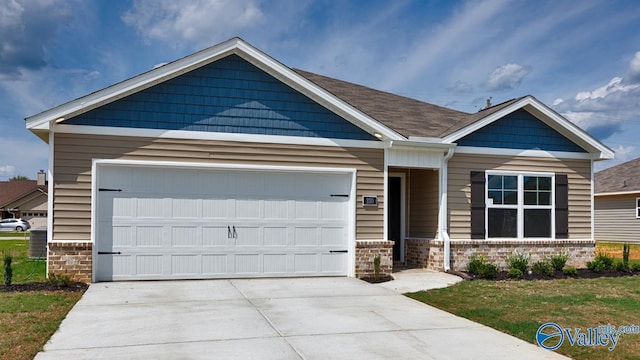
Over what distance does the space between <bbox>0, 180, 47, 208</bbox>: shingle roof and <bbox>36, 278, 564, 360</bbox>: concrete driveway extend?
48.7 m

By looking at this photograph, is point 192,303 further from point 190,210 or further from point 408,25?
point 408,25

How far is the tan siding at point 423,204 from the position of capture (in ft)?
45.0

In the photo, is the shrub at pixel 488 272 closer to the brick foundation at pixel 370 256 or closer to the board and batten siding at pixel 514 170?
the board and batten siding at pixel 514 170

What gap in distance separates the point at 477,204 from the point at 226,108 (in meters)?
6.12

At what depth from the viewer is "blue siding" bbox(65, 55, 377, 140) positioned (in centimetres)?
1134

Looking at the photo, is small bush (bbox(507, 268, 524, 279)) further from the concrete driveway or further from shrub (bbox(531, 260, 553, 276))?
the concrete driveway

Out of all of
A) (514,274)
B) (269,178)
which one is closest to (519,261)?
(514,274)

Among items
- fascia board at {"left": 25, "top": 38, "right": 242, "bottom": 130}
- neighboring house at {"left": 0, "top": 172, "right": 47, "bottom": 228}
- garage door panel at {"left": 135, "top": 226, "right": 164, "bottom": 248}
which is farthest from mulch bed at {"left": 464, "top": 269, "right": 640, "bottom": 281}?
neighboring house at {"left": 0, "top": 172, "right": 47, "bottom": 228}

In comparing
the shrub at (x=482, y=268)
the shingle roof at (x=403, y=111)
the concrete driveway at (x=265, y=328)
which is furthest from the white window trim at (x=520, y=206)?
the concrete driveway at (x=265, y=328)

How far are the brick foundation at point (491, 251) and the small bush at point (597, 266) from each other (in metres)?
0.73

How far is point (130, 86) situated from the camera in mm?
11125

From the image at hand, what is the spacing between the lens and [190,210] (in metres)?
11.7

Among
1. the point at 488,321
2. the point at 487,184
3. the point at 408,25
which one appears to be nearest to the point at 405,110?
the point at 408,25

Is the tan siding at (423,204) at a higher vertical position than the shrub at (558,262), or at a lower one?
higher
